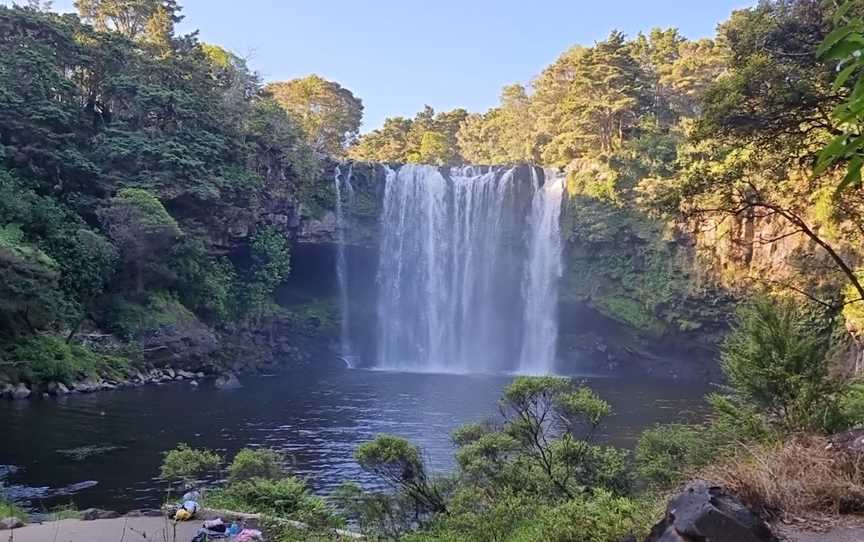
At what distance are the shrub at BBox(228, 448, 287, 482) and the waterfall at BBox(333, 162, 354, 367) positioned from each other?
27.2 meters

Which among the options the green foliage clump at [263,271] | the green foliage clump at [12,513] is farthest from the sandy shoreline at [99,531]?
the green foliage clump at [263,271]

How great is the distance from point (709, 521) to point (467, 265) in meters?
36.2

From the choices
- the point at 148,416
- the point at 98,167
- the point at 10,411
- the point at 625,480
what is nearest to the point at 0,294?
the point at 10,411

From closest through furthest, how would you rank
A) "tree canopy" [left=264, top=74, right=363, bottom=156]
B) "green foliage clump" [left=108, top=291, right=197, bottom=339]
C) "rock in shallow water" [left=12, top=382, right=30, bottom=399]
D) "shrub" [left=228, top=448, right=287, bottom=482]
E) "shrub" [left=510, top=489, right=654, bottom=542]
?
1. "shrub" [left=510, top=489, right=654, bottom=542]
2. "shrub" [left=228, top=448, right=287, bottom=482]
3. "rock in shallow water" [left=12, top=382, right=30, bottom=399]
4. "green foliage clump" [left=108, top=291, right=197, bottom=339]
5. "tree canopy" [left=264, top=74, right=363, bottom=156]

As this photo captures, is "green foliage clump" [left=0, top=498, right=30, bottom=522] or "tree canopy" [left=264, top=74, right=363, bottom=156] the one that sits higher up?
"tree canopy" [left=264, top=74, right=363, bottom=156]

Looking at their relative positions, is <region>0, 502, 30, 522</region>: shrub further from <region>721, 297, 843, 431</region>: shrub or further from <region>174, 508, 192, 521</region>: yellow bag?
<region>721, 297, 843, 431</region>: shrub

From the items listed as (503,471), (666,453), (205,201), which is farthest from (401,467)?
(205,201)

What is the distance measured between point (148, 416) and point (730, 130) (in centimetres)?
1835

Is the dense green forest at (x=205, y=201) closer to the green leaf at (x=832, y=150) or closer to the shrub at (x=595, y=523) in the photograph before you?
the shrub at (x=595, y=523)

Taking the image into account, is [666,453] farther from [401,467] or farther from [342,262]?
[342,262]

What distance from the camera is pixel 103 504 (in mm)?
11844

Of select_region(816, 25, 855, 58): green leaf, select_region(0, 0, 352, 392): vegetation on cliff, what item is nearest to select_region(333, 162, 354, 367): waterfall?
select_region(0, 0, 352, 392): vegetation on cliff

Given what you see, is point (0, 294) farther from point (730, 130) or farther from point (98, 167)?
point (730, 130)

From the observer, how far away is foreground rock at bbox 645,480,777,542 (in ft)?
13.2
